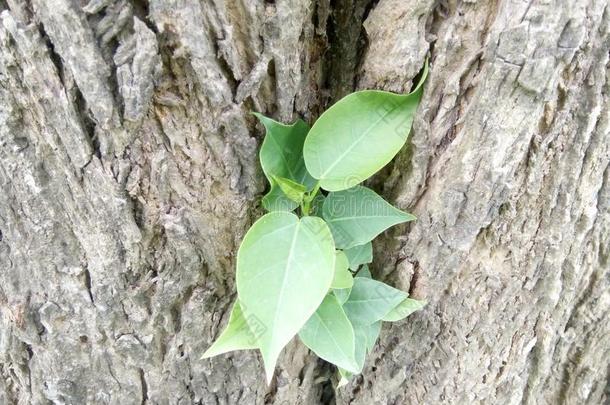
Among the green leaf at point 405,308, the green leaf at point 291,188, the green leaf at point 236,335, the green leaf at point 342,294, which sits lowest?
the green leaf at point 405,308

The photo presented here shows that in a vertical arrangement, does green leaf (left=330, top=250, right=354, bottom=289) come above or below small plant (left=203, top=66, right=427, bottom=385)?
below

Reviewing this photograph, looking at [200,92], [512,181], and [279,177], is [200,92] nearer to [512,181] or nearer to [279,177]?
[279,177]

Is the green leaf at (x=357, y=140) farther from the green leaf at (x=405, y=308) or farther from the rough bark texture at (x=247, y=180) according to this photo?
the green leaf at (x=405, y=308)

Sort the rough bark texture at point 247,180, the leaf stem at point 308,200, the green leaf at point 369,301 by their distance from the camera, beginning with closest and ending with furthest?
1. the rough bark texture at point 247,180
2. the leaf stem at point 308,200
3. the green leaf at point 369,301

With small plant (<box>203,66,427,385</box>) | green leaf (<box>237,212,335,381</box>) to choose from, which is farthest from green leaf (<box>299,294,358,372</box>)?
green leaf (<box>237,212,335,381</box>)

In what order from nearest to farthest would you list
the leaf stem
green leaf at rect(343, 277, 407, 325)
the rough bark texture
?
the rough bark texture → the leaf stem → green leaf at rect(343, 277, 407, 325)

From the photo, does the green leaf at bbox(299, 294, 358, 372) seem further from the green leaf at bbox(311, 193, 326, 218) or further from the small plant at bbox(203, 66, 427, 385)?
the green leaf at bbox(311, 193, 326, 218)

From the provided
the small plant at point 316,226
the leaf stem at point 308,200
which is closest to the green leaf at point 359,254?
the small plant at point 316,226
